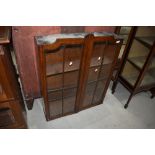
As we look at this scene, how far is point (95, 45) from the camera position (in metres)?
1.55

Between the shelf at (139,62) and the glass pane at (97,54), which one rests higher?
the glass pane at (97,54)

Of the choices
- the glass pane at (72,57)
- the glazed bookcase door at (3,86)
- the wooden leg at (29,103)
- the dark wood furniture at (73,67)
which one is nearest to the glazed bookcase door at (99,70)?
the dark wood furniture at (73,67)

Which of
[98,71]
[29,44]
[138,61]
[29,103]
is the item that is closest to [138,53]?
[138,61]

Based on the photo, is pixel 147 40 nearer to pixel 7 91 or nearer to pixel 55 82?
pixel 55 82

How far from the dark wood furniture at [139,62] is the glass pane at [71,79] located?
794 millimetres

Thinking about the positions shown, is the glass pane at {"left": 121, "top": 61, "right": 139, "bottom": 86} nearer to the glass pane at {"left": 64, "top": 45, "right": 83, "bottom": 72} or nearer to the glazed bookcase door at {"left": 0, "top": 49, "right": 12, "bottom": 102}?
the glass pane at {"left": 64, "top": 45, "right": 83, "bottom": 72}

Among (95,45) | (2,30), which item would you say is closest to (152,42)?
(95,45)

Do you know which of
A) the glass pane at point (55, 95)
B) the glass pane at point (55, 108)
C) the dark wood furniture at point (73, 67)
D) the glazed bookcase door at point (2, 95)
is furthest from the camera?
the glass pane at point (55, 108)

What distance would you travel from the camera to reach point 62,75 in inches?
63.1

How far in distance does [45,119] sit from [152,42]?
1611 mm

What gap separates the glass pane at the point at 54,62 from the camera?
1426 mm

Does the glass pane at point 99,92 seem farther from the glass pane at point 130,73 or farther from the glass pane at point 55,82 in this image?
the glass pane at point 55,82

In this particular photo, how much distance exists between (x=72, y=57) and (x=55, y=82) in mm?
326
